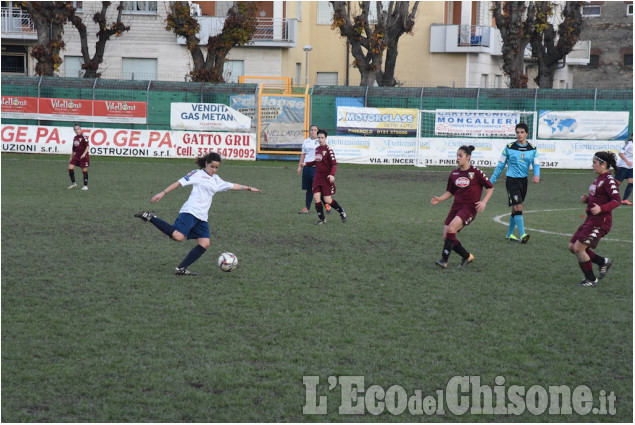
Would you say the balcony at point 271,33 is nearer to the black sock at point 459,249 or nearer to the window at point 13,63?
the window at point 13,63

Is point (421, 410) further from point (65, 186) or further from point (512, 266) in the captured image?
point (65, 186)

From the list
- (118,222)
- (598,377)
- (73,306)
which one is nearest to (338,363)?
(598,377)

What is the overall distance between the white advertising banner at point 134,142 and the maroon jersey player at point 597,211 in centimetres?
2228

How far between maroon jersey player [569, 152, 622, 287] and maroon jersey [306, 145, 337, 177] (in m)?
6.50

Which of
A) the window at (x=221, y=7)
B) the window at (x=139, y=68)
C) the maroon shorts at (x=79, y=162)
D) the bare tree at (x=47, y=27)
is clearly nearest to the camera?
the maroon shorts at (x=79, y=162)

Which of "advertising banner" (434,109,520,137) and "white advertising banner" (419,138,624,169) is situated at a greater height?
"advertising banner" (434,109,520,137)

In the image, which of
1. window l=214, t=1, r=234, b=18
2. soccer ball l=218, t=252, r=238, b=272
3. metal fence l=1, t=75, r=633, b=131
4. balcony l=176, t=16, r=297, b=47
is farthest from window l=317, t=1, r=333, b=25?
soccer ball l=218, t=252, r=238, b=272

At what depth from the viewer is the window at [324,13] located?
150 ft

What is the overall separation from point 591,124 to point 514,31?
7077mm

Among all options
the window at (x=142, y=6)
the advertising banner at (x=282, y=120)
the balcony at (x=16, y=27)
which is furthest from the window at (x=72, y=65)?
the advertising banner at (x=282, y=120)

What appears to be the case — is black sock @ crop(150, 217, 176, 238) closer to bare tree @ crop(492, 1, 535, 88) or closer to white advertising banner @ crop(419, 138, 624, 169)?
white advertising banner @ crop(419, 138, 624, 169)

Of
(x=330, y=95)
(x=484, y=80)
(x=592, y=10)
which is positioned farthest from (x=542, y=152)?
(x=592, y=10)

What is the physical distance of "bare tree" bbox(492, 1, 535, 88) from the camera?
34719mm

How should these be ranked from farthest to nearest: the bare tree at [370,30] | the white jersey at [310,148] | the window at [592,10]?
the window at [592,10] < the bare tree at [370,30] < the white jersey at [310,148]
